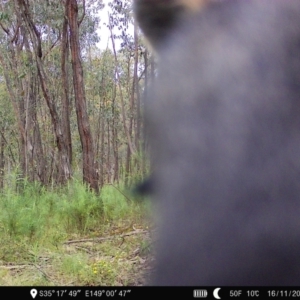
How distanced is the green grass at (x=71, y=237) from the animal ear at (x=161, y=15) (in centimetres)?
146

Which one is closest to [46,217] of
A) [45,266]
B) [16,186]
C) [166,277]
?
[16,186]

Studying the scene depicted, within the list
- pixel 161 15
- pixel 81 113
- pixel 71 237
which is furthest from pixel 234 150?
pixel 81 113

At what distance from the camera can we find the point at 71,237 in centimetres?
349

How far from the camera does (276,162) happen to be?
0.61 meters

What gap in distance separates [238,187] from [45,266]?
7.77 feet

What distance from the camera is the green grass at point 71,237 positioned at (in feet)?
8.30

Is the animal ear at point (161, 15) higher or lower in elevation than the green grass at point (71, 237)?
higher

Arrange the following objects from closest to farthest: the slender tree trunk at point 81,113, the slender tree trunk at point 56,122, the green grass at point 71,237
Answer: the green grass at point 71,237 → the slender tree trunk at point 81,113 → the slender tree trunk at point 56,122
